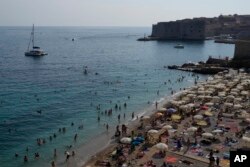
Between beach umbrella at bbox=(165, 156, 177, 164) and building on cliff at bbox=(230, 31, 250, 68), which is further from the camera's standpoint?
building on cliff at bbox=(230, 31, 250, 68)

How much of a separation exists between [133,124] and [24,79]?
41.0 metres

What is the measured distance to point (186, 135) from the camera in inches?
1419

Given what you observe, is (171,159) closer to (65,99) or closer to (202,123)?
(202,123)

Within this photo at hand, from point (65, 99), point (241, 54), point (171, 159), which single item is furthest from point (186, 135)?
point (241, 54)

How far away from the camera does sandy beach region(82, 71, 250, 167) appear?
30.1 meters

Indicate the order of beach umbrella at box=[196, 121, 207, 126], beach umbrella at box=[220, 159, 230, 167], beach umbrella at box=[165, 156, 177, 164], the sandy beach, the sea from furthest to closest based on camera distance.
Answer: beach umbrella at box=[196, 121, 207, 126] < the sea < the sandy beach < beach umbrella at box=[165, 156, 177, 164] < beach umbrella at box=[220, 159, 230, 167]

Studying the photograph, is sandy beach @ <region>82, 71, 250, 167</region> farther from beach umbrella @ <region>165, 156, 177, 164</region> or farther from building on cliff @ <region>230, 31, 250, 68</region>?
building on cliff @ <region>230, 31, 250, 68</region>

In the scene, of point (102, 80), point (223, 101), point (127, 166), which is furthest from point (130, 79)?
point (127, 166)

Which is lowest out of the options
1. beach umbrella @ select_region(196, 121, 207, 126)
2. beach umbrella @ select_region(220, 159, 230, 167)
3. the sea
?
the sea

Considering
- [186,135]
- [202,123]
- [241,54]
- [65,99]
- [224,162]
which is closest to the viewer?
[224,162]

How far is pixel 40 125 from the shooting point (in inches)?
1725

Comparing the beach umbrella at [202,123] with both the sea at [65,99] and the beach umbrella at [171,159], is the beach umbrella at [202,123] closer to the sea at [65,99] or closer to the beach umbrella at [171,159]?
the beach umbrella at [171,159]

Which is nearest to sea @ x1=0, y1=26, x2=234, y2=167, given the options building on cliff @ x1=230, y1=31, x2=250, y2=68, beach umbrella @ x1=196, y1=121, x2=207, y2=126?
building on cliff @ x1=230, y1=31, x2=250, y2=68

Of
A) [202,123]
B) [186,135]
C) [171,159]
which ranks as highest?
Result: [202,123]
